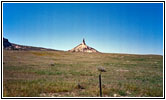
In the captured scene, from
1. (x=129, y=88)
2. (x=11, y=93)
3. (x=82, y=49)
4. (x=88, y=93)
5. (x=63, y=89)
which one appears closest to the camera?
(x=11, y=93)

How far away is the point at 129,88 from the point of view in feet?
38.8

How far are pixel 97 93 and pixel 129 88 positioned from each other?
3.17 meters

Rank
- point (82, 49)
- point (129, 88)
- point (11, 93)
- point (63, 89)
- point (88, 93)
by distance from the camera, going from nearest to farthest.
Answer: point (11, 93) < point (88, 93) < point (63, 89) < point (129, 88) < point (82, 49)

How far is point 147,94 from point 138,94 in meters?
0.61

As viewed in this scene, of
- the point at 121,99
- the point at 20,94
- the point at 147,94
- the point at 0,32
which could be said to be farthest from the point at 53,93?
the point at 147,94

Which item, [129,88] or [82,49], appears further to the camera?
[82,49]

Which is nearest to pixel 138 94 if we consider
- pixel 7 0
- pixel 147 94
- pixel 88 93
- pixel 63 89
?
pixel 147 94

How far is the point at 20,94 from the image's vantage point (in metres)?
9.25

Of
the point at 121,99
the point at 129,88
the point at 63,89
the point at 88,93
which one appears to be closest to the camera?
the point at 121,99

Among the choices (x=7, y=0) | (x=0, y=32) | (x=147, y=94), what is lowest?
(x=147, y=94)

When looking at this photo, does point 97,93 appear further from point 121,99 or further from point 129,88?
point 129,88

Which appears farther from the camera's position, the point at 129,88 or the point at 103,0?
the point at 129,88

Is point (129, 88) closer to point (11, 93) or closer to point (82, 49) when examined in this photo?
point (11, 93)

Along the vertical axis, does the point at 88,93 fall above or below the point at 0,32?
below
